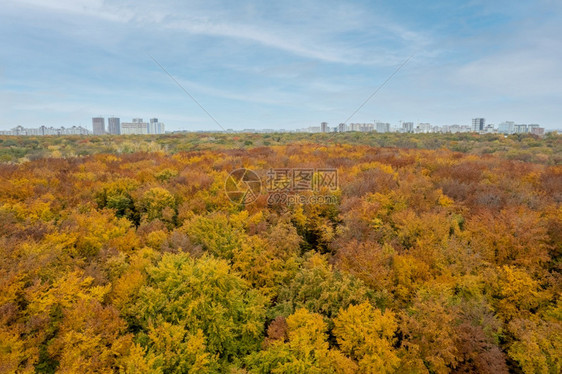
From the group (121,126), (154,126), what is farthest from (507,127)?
(121,126)

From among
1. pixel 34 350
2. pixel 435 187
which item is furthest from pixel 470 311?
pixel 34 350

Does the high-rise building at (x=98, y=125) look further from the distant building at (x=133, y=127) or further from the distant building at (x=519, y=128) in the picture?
the distant building at (x=519, y=128)

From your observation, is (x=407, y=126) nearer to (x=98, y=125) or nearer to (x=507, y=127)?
(x=507, y=127)

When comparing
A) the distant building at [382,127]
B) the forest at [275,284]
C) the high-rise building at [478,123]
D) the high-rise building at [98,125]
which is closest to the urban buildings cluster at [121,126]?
the high-rise building at [98,125]

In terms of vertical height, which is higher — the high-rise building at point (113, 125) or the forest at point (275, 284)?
the high-rise building at point (113, 125)

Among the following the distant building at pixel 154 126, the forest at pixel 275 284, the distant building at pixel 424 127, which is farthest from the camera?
the distant building at pixel 154 126
